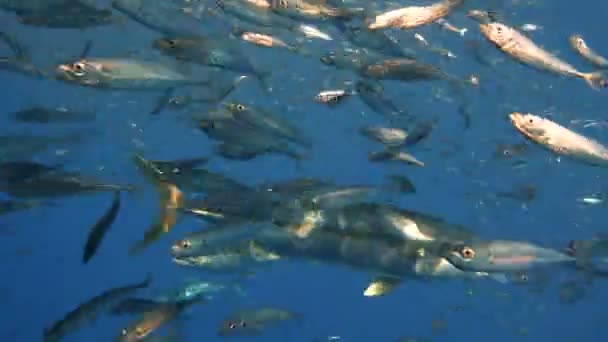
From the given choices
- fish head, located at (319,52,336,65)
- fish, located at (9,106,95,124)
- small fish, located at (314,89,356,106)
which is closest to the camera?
small fish, located at (314,89,356,106)

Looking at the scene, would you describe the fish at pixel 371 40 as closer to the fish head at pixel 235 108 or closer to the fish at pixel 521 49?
the fish head at pixel 235 108

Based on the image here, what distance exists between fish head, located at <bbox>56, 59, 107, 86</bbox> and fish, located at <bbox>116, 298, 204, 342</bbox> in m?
2.15

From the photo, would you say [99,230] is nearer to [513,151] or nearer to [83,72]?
[83,72]

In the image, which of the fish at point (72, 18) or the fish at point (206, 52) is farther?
the fish at point (72, 18)

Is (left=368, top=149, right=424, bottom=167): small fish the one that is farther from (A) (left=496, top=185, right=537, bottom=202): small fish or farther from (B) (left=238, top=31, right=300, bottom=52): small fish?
(A) (left=496, top=185, right=537, bottom=202): small fish

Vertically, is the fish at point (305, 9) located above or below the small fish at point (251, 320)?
above

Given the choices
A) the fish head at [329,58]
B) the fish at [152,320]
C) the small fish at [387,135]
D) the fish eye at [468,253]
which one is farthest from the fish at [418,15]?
the fish at [152,320]

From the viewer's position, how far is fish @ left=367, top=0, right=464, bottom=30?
5.33m

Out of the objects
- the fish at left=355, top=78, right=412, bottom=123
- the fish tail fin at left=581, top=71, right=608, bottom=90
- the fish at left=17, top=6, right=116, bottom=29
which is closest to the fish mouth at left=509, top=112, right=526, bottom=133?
the fish tail fin at left=581, top=71, right=608, bottom=90

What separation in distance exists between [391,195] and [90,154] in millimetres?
47997

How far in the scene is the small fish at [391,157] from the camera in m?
6.79

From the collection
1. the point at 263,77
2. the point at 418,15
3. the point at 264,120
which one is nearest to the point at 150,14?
the point at 263,77

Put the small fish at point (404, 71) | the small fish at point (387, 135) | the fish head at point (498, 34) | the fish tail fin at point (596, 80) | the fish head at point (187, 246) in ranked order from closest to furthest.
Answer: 1. the fish head at point (498, 34)
2. the fish head at point (187, 246)
3. the fish tail fin at point (596, 80)
4. the small fish at point (404, 71)
5. the small fish at point (387, 135)

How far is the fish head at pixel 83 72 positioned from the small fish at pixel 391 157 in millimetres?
3011
